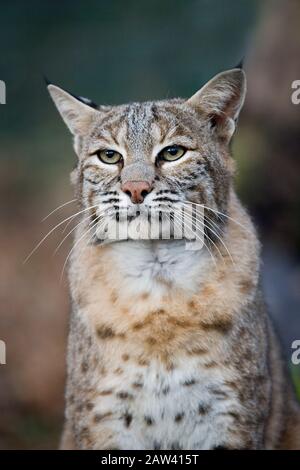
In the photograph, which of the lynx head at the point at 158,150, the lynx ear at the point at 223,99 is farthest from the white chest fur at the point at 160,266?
the lynx ear at the point at 223,99

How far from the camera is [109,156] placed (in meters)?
4.58

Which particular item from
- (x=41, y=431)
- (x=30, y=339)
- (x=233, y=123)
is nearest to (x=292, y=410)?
(x=233, y=123)

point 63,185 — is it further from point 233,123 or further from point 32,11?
point 233,123

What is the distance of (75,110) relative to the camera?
4.86m

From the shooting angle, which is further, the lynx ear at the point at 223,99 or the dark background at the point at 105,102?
the dark background at the point at 105,102

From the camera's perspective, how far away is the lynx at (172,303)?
4.50 m

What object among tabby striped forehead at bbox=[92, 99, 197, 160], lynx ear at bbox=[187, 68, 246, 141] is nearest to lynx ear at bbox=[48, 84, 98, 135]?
tabby striped forehead at bbox=[92, 99, 197, 160]

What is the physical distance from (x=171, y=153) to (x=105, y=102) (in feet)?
14.8

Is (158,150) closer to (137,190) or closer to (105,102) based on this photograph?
(137,190)

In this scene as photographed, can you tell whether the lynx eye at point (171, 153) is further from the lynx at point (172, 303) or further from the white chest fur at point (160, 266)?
the white chest fur at point (160, 266)

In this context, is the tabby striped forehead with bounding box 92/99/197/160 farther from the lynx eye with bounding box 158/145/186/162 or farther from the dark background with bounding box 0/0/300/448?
the dark background with bounding box 0/0/300/448

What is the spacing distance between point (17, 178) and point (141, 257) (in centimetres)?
480

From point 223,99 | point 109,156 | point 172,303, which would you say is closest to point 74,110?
point 109,156

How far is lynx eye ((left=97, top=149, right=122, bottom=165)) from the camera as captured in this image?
4550 mm
